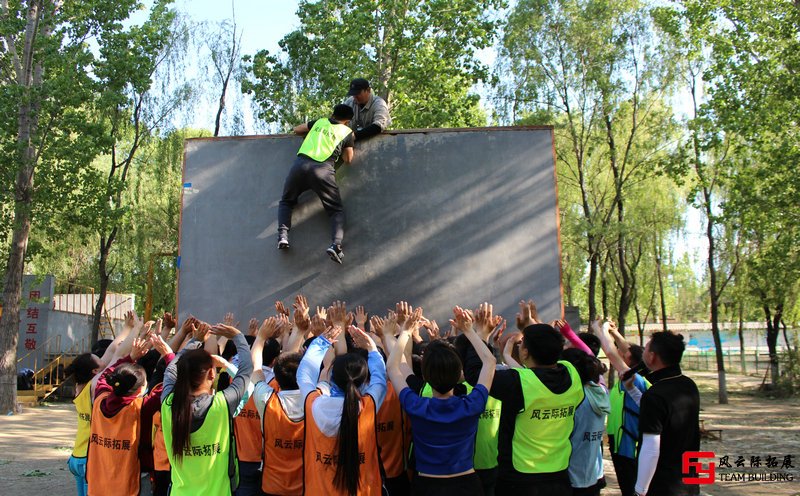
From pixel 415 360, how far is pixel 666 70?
21798 mm

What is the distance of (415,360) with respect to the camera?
4848mm

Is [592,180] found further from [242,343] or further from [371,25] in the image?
[242,343]

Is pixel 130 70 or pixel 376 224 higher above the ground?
pixel 130 70

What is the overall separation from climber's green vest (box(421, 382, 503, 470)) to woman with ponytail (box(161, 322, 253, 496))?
1289 mm

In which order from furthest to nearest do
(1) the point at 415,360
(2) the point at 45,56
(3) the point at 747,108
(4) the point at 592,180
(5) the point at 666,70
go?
(4) the point at 592,180 → (5) the point at 666,70 → (2) the point at 45,56 → (3) the point at 747,108 → (1) the point at 415,360

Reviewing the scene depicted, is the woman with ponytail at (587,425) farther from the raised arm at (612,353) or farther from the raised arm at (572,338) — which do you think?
the raised arm at (572,338)

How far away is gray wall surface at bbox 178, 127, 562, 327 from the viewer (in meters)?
6.15

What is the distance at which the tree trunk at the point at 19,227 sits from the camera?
17.7 m

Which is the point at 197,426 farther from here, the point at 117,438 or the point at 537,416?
the point at 537,416

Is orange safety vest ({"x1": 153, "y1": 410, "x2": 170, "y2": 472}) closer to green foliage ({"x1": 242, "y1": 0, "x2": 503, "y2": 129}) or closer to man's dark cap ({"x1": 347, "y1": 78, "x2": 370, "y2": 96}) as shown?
man's dark cap ({"x1": 347, "y1": 78, "x2": 370, "y2": 96})

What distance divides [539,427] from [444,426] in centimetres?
73

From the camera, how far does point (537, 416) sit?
4.00 m

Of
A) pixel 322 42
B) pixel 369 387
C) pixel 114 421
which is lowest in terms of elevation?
pixel 114 421

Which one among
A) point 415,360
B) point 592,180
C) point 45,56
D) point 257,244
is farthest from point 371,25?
point 415,360
